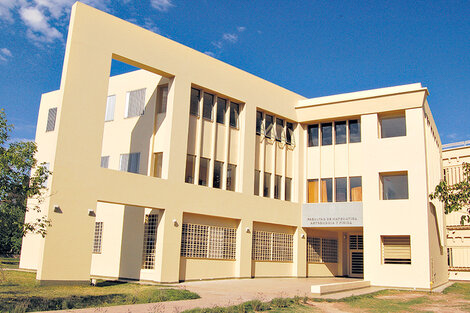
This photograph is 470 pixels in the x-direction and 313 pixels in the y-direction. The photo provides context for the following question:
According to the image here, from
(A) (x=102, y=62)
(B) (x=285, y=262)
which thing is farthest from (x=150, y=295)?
(B) (x=285, y=262)

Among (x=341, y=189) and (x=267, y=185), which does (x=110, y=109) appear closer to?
(x=267, y=185)

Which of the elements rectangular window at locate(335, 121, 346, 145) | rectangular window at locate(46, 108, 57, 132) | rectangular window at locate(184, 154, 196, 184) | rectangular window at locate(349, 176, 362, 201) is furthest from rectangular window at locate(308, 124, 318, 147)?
rectangular window at locate(46, 108, 57, 132)

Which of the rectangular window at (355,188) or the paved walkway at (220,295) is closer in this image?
the paved walkway at (220,295)

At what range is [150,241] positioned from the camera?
22.1 meters

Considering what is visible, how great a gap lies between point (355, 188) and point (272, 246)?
6270mm

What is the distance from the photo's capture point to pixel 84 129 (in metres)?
19.2

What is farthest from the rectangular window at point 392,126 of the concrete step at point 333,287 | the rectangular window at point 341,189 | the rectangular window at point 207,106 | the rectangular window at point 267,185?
the rectangular window at point 207,106

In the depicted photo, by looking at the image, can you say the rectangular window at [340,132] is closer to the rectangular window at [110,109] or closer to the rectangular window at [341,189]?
the rectangular window at [341,189]

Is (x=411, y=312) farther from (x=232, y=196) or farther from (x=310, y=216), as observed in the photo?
(x=310, y=216)

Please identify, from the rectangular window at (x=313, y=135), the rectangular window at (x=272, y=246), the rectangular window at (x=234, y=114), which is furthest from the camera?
the rectangular window at (x=313, y=135)

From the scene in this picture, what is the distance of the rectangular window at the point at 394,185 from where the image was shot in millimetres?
26250

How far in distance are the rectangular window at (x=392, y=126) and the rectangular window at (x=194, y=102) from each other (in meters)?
11.3

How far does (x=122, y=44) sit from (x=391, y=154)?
16013mm

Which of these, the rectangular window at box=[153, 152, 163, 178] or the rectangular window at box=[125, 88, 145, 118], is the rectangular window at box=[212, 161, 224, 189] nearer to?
the rectangular window at box=[153, 152, 163, 178]
